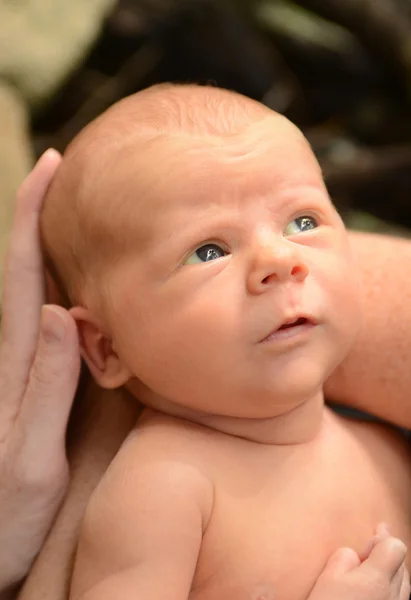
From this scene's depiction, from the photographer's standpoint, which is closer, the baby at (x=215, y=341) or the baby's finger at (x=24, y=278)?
the baby at (x=215, y=341)

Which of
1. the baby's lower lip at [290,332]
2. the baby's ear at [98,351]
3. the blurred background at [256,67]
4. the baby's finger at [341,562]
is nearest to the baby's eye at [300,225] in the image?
the baby's lower lip at [290,332]

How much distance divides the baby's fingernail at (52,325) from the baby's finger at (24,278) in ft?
0.33

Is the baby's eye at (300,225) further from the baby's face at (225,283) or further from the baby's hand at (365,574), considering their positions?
the baby's hand at (365,574)

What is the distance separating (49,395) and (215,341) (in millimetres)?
232

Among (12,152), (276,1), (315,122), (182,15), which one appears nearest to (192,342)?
(12,152)

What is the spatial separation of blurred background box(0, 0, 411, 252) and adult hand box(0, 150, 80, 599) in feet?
2.10

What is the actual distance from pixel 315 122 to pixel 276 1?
0.40m

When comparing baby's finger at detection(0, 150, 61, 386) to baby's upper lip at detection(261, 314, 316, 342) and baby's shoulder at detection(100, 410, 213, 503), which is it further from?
baby's upper lip at detection(261, 314, 316, 342)

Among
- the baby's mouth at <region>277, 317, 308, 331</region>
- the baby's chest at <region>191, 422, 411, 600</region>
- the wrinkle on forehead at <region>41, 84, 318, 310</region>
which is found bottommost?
the baby's chest at <region>191, 422, 411, 600</region>

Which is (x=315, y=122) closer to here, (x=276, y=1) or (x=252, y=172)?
(x=276, y=1)

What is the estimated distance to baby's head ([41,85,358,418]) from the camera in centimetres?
76

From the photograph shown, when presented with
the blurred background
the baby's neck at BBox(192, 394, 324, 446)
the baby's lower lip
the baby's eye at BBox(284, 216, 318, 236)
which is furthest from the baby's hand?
the blurred background

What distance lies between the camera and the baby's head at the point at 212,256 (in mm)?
756

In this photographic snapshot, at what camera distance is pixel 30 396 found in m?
0.87
